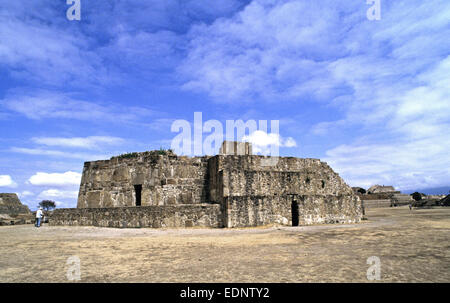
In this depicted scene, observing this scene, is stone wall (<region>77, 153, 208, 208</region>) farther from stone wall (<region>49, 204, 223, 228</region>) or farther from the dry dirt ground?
the dry dirt ground

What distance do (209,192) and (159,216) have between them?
404cm

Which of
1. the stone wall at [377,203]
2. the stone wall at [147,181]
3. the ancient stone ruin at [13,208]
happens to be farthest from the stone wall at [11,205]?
the stone wall at [377,203]

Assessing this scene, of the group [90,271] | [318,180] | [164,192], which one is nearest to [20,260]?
[90,271]

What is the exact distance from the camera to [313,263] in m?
5.43

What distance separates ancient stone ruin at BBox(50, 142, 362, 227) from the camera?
1362cm

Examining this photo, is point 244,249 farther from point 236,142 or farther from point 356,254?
point 236,142

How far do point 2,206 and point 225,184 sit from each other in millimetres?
19547

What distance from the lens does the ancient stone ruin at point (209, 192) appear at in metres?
13.6

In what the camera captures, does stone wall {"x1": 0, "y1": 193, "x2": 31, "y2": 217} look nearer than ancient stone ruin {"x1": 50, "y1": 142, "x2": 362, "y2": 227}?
No

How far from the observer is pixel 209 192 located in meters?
16.6

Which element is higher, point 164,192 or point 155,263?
point 164,192

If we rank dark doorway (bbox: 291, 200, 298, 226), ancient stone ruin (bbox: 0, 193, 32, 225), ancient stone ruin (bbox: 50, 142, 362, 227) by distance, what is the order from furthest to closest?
ancient stone ruin (bbox: 0, 193, 32, 225) < dark doorway (bbox: 291, 200, 298, 226) < ancient stone ruin (bbox: 50, 142, 362, 227)

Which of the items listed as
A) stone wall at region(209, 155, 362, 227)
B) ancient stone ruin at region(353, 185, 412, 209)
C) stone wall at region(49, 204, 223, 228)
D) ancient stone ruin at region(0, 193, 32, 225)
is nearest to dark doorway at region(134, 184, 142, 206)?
stone wall at region(49, 204, 223, 228)

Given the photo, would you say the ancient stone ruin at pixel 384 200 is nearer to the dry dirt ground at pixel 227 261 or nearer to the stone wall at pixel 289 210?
the stone wall at pixel 289 210
